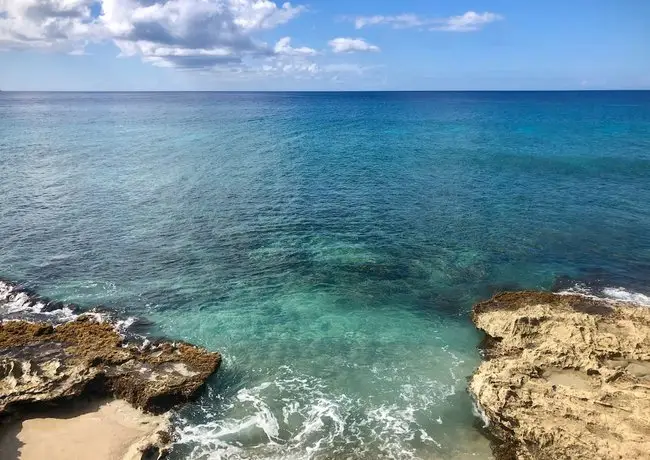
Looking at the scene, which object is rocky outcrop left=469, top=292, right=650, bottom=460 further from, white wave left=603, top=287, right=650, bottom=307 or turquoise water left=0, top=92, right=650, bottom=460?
turquoise water left=0, top=92, right=650, bottom=460

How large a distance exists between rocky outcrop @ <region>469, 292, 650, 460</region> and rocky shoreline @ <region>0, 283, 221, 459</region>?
58.1 feet

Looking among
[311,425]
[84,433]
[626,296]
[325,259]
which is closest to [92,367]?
[84,433]

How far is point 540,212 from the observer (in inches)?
2232

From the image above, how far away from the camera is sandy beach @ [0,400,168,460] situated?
23.4m

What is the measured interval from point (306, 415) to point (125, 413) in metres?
10.2

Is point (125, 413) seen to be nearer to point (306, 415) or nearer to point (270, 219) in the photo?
point (306, 415)

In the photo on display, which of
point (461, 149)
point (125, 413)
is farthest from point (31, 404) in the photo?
point (461, 149)

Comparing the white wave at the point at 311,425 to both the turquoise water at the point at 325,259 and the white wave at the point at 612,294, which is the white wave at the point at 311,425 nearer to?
the turquoise water at the point at 325,259

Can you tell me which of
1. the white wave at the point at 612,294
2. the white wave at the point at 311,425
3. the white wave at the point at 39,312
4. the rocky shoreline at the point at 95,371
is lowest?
the white wave at the point at 311,425

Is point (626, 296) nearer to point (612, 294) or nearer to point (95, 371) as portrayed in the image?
point (612, 294)

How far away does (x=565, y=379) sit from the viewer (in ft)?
89.1

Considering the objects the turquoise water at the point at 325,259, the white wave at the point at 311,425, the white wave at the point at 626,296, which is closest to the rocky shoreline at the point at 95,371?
the turquoise water at the point at 325,259

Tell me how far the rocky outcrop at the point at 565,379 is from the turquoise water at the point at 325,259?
6.11ft

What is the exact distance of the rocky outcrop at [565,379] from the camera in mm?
23078
